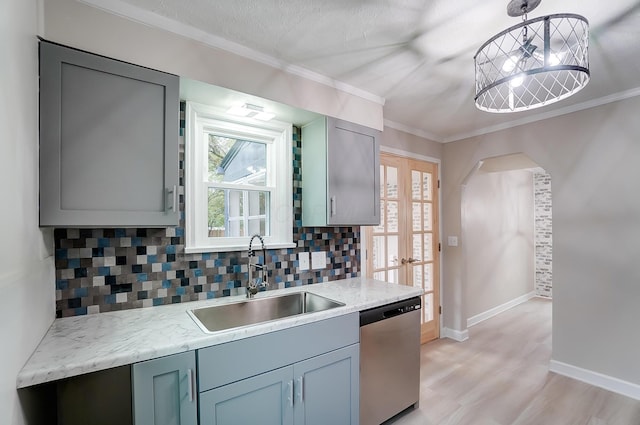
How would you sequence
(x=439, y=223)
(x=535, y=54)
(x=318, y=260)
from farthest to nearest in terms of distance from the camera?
(x=439, y=223), (x=318, y=260), (x=535, y=54)

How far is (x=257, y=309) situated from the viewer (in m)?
1.94

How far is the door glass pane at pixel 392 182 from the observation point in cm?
319

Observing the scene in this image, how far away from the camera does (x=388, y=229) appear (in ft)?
10.4

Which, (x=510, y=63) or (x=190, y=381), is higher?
(x=510, y=63)

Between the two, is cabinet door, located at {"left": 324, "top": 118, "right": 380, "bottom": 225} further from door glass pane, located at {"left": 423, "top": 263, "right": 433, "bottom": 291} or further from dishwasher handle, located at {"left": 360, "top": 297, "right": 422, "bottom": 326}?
door glass pane, located at {"left": 423, "top": 263, "right": 433, "bottom": 291}

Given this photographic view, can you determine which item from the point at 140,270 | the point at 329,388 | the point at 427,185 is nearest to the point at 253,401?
the point at 329,388

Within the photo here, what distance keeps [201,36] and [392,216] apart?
2372 mm

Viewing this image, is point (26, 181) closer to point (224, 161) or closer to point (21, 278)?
point (21, 278)

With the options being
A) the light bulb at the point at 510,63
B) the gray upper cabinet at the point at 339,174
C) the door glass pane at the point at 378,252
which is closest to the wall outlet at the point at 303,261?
the gray upper cabinet at the point at 339,174

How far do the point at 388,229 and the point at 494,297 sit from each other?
2667 millimetres

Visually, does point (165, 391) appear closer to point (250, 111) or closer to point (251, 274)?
point (251, 274)

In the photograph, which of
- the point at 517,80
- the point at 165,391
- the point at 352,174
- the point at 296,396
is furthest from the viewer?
the point at 352,174

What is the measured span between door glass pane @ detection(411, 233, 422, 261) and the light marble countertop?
1.72m

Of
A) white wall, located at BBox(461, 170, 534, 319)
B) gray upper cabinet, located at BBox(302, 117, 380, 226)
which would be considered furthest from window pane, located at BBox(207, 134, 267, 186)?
white wall, located at BBox(461, 170, 534, 319)
